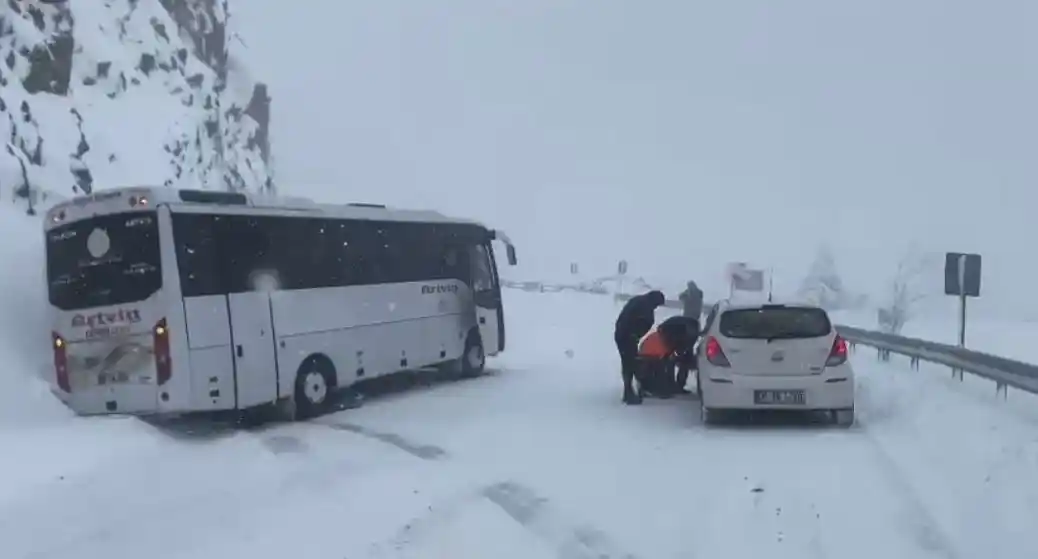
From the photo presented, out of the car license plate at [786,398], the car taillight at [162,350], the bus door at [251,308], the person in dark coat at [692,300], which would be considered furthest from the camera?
the person in dark coat at [692,300]

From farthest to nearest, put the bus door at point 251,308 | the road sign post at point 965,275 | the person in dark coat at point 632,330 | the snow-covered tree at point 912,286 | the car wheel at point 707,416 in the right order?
the snow-covered tree at point 912,286 < the road sign post at point 965,275 < the person in dark coat at point 632,330 < the car wheel at point 707,416 < the bus door at point 251,308

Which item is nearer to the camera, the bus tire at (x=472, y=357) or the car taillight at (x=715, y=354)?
the car taillight at (x=715, y=354)

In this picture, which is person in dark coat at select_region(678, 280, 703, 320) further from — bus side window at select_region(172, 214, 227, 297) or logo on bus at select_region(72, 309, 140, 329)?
logo on bus at select_region(72, 309, 140, 329)

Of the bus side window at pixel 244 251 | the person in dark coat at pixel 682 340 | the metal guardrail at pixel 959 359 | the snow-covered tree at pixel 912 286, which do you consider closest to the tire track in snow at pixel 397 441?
the bus side window at pixel 244 251

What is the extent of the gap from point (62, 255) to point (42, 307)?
322cm

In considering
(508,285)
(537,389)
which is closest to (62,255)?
(537,389)

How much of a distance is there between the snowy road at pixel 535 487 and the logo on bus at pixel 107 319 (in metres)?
1.16

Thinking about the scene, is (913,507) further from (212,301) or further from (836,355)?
(212,301)

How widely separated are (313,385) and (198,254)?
2.98 metres

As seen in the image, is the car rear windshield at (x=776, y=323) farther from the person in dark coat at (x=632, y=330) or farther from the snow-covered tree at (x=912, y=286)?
the snow-covered tree at (x=912, y=286)

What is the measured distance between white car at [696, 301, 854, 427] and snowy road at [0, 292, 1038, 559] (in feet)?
1.33

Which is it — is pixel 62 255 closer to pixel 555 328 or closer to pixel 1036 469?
pixel 1036 469

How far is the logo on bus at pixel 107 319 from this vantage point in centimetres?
1255

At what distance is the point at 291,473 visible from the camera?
10695mm
